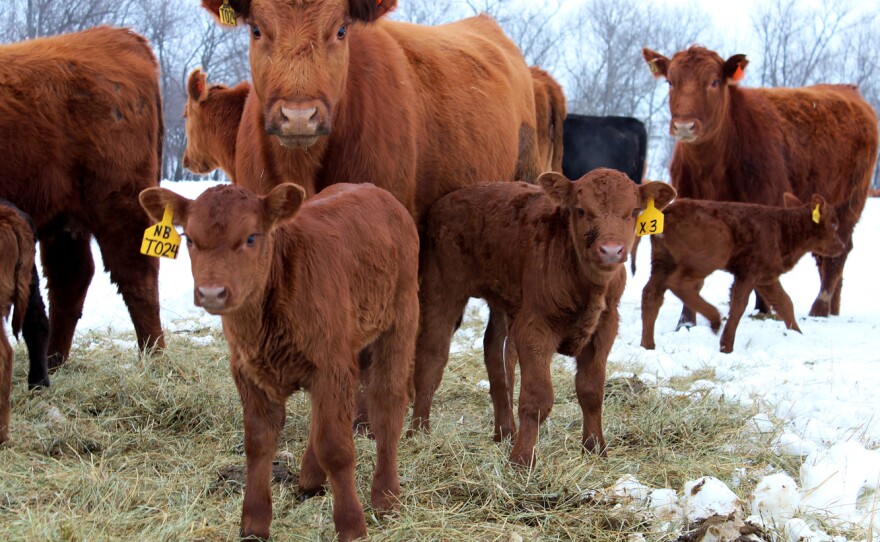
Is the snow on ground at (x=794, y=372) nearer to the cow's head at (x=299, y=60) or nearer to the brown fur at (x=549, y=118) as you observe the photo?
the brown fur at (x=549, y=118)

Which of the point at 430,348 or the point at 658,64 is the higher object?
the point at 658,64

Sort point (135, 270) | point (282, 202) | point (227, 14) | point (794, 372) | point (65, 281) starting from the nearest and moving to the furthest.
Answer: point (282, 202) → point (227, 14) → point (135, 270) → point (794, 372) → point (65, 281)

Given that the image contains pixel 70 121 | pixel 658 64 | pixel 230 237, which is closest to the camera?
pixel 230 237

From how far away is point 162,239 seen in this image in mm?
3768

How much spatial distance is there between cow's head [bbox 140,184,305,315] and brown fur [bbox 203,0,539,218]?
1.02 metres

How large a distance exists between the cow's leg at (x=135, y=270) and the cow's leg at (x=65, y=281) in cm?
53

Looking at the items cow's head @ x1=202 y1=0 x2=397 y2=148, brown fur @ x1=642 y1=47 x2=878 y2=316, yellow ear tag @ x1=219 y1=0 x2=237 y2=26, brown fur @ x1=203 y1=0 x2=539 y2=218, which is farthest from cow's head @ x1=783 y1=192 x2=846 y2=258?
yellow ear tag @ x1=219 y1=0 x2=237 y2=26

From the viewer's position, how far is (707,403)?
565 cm

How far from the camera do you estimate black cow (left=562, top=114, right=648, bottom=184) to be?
46.4 ft

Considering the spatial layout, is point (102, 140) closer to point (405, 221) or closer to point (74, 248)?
point (74, 248)

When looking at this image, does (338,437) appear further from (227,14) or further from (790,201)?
(790,201)

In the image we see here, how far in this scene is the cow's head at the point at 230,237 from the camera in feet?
10.7

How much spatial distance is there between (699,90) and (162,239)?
6.73m

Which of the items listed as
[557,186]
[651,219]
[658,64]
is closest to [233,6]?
[557,186]
